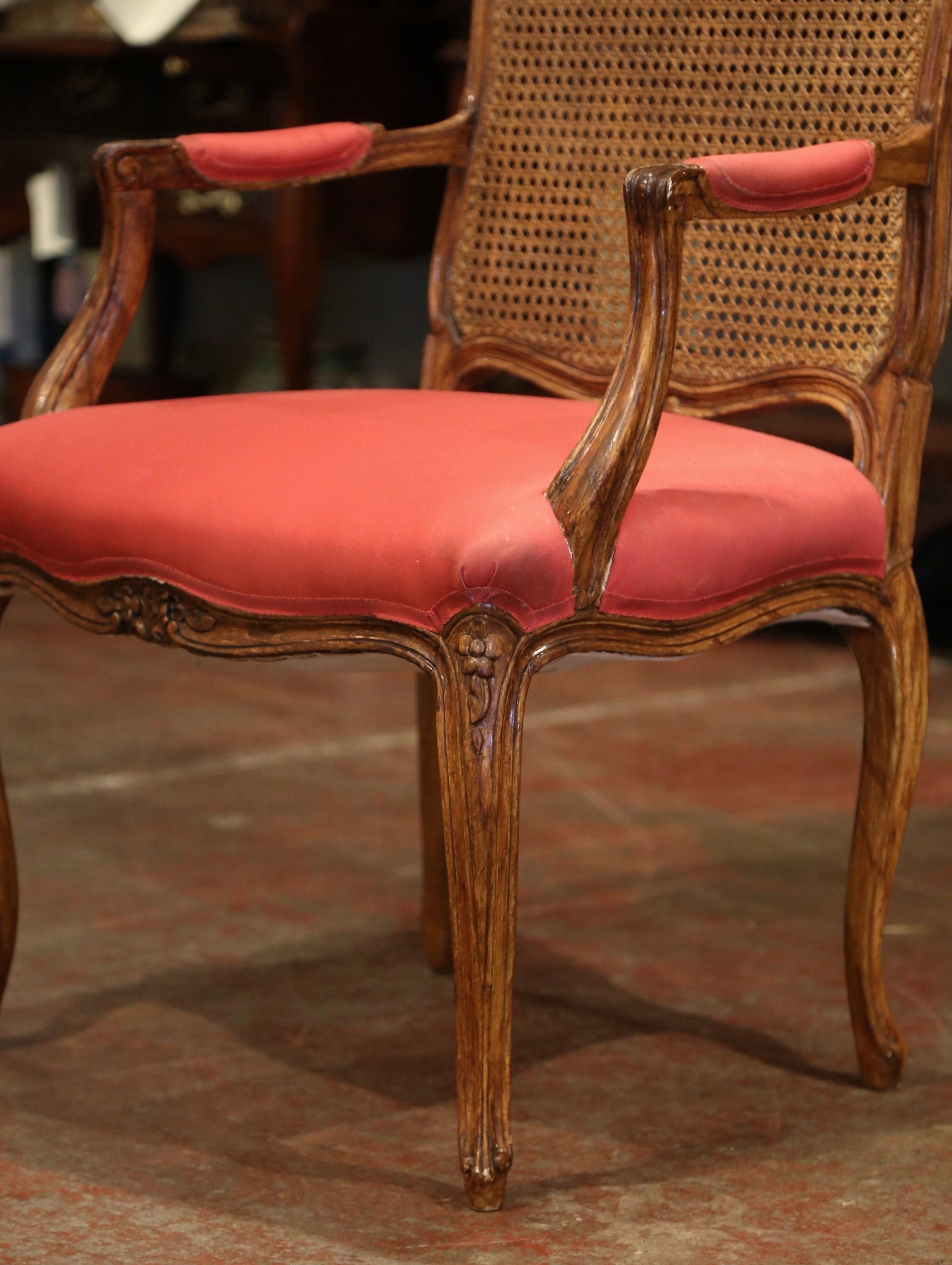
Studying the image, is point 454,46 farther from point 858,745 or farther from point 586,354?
point 586,354

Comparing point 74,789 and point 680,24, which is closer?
point 680,24

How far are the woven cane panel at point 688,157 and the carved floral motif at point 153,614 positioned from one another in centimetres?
48

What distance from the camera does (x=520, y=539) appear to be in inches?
43.3

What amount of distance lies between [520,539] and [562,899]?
846 millimetres

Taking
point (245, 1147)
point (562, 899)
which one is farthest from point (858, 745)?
point (245, 1147)

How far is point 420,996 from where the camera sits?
1.62m

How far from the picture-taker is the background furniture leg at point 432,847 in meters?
1.63

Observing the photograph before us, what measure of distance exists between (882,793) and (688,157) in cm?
54

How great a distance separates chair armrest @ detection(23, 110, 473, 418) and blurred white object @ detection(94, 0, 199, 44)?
1.99 m

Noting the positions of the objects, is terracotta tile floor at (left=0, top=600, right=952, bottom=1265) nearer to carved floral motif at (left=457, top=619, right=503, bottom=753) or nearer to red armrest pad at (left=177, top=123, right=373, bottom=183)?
carved floral motif at (left=457, top=619, right=503, bottom=753)

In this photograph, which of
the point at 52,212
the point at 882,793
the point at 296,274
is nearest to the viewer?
the point at 882,793

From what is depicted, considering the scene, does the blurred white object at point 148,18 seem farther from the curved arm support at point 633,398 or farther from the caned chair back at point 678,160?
the curved arm support at point 633,398

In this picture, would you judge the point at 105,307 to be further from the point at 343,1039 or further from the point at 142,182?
the point at 343,1039

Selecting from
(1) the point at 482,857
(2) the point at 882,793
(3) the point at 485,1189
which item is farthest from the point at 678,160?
(3) the point at 485,1189
